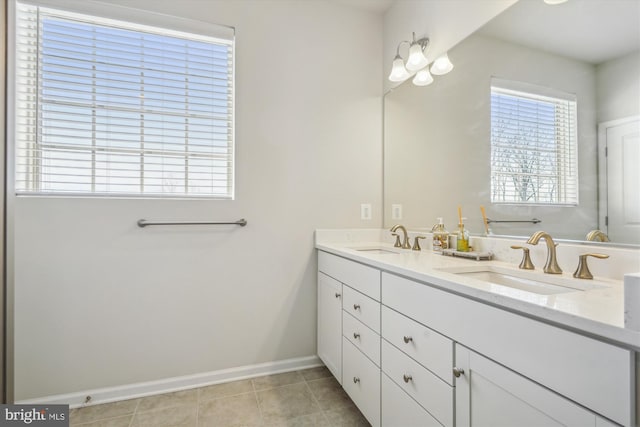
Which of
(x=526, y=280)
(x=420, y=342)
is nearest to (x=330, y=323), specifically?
(x=420, y=342)

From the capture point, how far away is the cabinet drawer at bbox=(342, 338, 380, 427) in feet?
4.62

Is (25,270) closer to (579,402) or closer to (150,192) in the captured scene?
(150,192)

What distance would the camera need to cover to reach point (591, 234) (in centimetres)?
111

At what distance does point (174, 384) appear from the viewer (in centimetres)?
189

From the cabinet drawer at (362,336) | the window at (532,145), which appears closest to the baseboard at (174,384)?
the cabinet drawer at (362,336)

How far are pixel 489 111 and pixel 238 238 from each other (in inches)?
63.5

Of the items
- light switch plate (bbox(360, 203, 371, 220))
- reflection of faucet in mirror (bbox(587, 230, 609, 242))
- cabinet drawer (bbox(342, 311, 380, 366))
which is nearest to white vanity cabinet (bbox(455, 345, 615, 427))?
cabinet drawer (bbox(342, 311, 380, 366))

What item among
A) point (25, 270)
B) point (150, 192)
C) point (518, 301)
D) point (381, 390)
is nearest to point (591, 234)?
point (518, 301)

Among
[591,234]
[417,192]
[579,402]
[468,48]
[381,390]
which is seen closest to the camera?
[579,402]

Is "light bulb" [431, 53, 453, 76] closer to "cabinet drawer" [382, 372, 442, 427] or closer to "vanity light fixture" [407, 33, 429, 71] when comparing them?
"vanity light fixture" [407, 33, 429, 71]

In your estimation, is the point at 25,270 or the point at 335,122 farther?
the point at 335,122

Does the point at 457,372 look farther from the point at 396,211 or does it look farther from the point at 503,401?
the point at 396,211

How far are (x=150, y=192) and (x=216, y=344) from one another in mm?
1047

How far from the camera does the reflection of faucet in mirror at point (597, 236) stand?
1076mm
